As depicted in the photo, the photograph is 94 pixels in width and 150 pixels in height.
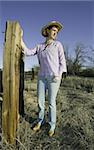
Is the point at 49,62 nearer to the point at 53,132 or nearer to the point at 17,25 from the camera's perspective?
the point at 17,25

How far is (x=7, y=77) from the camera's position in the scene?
416cm

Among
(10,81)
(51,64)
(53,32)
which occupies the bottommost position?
(10,81)

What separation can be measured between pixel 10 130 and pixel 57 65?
46.7 inches

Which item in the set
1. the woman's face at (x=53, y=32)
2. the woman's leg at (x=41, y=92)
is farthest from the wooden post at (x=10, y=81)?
the woman's face at (x=53, y=32)

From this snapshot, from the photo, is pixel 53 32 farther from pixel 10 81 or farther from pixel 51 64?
pixel 10 81

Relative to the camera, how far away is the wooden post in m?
4.15

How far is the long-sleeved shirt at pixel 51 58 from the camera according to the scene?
4.47 m

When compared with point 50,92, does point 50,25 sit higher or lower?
higher

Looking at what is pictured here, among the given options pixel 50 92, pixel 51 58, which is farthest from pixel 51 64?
pixel 50 92

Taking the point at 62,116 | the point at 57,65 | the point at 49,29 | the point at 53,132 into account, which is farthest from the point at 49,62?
the point at 62,116

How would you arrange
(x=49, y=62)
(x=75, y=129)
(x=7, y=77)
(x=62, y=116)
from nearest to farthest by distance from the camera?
(x=7, y=77), (x=49, y=62), (x=75, y=129), (x=62, y=116)

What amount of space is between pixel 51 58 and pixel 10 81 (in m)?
0.74

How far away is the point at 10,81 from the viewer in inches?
163

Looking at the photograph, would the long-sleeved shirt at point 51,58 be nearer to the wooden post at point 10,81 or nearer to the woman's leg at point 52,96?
the woman's leg at point 52,96
